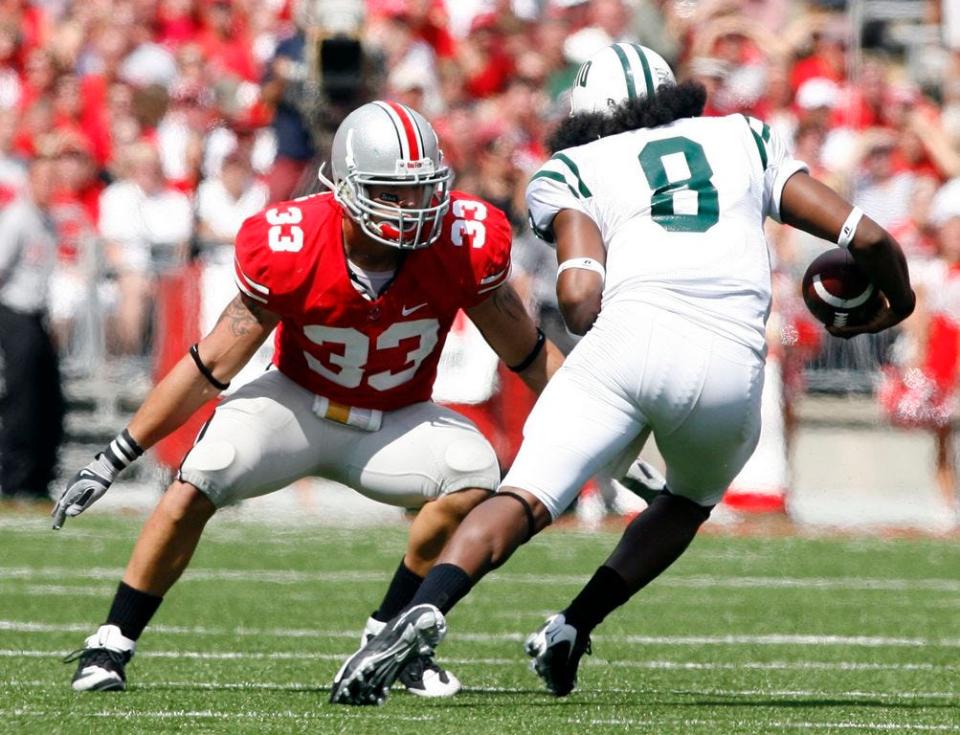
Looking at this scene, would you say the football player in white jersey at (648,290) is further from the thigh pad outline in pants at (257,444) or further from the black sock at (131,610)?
the black sock at (131,610)

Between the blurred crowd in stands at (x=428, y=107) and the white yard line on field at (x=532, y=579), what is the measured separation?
2888 mm

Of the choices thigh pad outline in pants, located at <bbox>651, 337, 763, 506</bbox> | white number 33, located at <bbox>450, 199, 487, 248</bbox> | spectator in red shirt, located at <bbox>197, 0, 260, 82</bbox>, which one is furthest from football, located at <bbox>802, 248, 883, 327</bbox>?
spectator in red shirt, located at <bbox>197, 0, 260, 82</bbox>

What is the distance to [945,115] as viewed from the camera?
43.3ft

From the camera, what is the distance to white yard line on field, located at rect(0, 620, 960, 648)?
644 centimetres

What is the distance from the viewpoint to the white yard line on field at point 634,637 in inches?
254

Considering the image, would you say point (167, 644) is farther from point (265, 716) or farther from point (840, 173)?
point (840, 173)

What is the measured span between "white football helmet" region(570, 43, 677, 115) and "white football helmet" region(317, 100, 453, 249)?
0.41 m

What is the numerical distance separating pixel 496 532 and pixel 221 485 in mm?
900

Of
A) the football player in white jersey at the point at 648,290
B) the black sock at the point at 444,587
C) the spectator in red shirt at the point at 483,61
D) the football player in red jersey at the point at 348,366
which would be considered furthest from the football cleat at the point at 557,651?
the spectator in red shirt at the point at 483,61

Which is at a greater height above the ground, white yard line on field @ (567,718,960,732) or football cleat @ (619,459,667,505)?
football cleat @ (619,459,667,505)

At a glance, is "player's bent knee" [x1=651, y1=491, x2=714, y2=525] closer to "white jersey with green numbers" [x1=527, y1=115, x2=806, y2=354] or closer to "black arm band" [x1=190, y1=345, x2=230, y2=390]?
"white jersey with green numbers" [x1=527, y1=115, x2=806, y2=354]

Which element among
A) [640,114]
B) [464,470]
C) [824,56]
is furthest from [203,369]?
[824,56]

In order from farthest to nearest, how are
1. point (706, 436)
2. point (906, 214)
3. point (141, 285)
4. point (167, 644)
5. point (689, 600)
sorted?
point (906, 214)
point (141, 285)
point (689, 600)
point (167, 644)
point (706, 436)

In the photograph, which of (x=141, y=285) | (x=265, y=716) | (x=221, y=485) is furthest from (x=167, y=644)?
(x=141, y=285)
